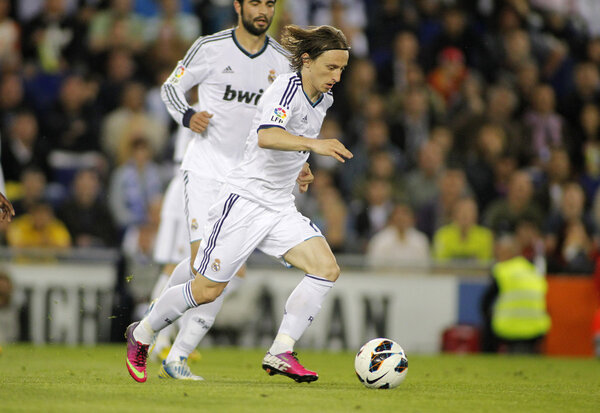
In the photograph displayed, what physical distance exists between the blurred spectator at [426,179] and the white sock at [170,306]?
821cm

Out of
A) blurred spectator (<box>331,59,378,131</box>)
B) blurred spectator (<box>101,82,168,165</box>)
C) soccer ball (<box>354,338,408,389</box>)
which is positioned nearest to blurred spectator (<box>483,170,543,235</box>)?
blurred spectator (<box>331,59,378,131</box>)

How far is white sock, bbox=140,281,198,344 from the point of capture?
7172 mm

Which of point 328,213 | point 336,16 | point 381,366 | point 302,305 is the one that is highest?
point 336,16

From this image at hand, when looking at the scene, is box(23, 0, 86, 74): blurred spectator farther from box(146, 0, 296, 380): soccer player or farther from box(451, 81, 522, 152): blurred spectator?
box(146, 0, 296, 380): soccer player

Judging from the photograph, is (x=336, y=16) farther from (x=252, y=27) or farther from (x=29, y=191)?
(x=252, y=27)

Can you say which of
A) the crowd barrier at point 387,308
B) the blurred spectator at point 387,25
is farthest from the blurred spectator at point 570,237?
the blurred spectator at point 387,25

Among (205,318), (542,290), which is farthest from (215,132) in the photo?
(542,290)

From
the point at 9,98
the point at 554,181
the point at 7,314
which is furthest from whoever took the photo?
the point at 554,181

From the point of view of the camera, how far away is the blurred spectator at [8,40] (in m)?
15.1

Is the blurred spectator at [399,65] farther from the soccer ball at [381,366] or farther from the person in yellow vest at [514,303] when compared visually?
the soccer ball at [381,366]

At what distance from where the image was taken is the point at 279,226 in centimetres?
717

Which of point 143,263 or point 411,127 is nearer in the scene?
point 143,263

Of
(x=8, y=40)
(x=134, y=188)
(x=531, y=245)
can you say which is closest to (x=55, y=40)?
(x=8, y=40)

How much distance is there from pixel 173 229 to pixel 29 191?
3.88 metres
